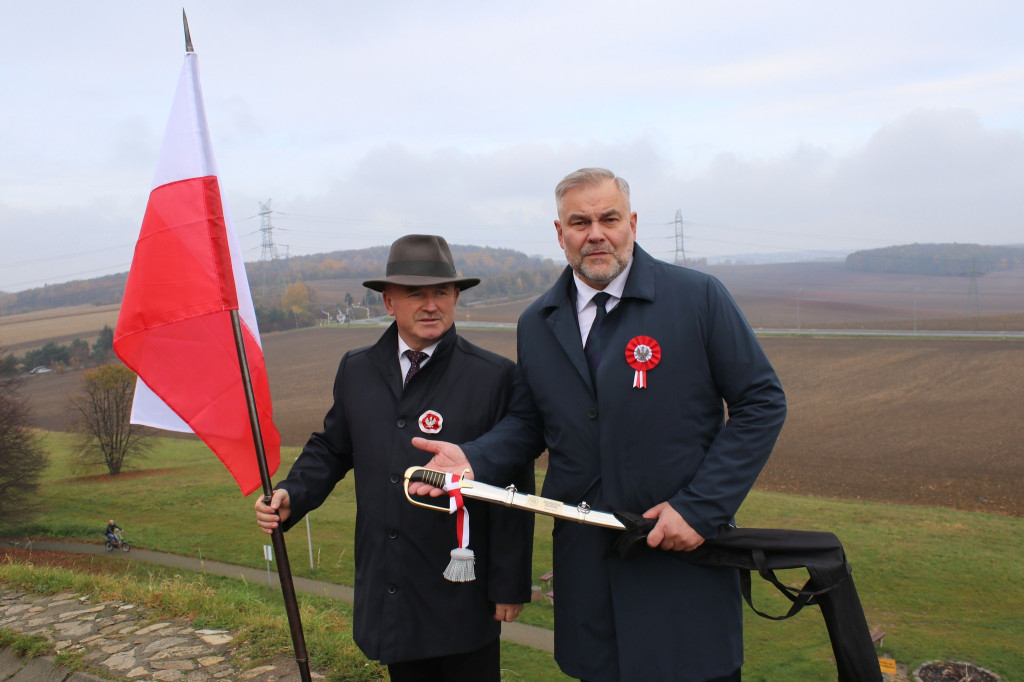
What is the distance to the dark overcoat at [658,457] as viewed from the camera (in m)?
2.54

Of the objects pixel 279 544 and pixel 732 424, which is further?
pixel 279 544

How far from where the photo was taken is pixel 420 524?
119 inches

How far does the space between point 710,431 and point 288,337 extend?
249ft

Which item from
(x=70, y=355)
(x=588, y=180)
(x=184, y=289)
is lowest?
(x=70, y=355)

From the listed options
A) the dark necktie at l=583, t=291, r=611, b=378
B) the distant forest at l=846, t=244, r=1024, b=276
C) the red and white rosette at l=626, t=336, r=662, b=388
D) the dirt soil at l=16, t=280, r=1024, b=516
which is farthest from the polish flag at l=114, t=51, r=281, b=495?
the distant forest at l=846, t=244, r=1024, b=276

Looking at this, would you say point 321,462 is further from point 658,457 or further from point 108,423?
point 108,423

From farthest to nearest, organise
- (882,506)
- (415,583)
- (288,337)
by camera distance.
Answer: (288,337) < (882,506) < (415,583)

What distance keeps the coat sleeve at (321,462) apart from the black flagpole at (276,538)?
115 millimetres

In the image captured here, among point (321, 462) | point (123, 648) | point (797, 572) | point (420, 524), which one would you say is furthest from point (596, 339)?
point (797, 572)

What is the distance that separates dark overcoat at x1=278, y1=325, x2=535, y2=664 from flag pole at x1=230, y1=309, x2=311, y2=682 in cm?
13

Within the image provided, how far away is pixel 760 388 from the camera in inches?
100

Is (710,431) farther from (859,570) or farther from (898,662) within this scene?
(859,570)

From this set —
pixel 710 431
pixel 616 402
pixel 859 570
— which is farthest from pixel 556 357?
pixel 859 570

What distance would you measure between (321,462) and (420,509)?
606 mm
